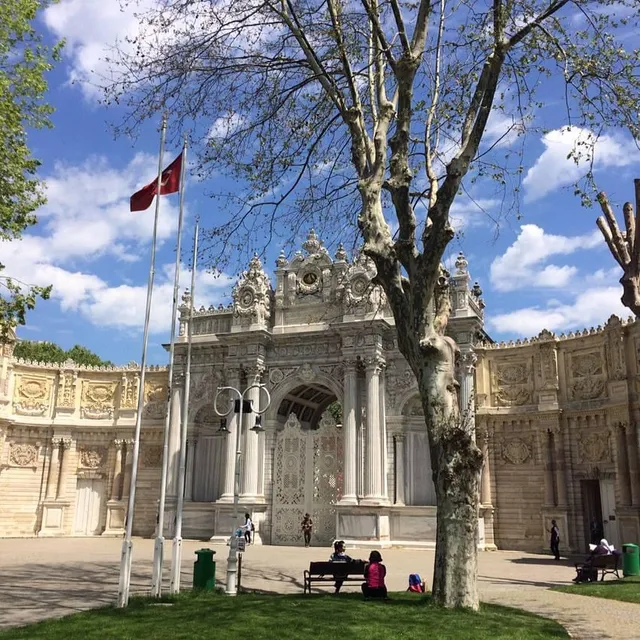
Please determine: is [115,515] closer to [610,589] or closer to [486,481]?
[486,481]

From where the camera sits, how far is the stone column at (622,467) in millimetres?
25016

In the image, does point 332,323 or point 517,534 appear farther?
point 332,323

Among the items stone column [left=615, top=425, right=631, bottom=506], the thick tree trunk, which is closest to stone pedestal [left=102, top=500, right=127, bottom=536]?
stone column [left=615, top=425, right=631, bottom=506]

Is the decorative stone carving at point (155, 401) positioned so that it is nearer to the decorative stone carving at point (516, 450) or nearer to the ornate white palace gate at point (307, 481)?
the ornate white palace gate at point (307, 481)

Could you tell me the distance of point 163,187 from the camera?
52.2 feet

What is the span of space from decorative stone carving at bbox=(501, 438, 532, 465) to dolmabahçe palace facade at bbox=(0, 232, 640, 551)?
→ 6cm

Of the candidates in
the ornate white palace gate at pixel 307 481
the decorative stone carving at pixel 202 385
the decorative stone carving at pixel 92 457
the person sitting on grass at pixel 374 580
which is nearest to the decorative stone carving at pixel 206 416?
the decorative stone carving at pixel 202 385

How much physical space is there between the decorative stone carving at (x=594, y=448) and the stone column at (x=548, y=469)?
3.81 feet

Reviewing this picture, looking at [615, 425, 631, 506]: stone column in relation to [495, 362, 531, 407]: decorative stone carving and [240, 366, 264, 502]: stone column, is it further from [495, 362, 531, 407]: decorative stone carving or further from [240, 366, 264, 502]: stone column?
[240, 366, 264, 502]: stone column

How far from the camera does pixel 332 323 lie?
3091 centimetres

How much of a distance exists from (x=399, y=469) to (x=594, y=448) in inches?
315

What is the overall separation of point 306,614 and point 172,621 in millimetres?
2215

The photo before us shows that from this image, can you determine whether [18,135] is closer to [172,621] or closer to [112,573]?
[112,573]

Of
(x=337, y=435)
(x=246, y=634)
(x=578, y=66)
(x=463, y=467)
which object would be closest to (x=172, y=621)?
(x=246, y=634)
